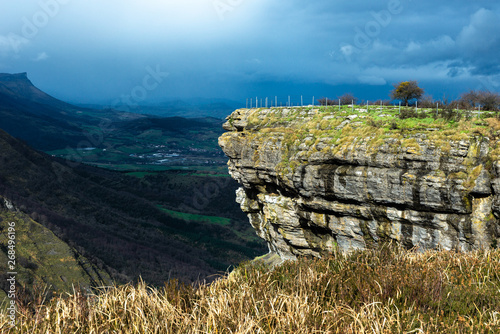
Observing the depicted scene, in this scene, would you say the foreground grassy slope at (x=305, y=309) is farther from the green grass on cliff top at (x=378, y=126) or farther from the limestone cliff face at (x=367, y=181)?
the green grass on cliff top at (x=378, y=126)

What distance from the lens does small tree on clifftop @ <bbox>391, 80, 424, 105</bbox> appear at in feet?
111

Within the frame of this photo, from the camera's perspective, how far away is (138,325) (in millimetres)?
5648

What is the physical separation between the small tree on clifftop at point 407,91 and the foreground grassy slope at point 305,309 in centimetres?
3051

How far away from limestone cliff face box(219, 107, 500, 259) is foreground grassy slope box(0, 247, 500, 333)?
15.6 meters

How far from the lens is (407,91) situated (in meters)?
34.2

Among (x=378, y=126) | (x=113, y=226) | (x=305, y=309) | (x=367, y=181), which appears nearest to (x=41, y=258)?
(x=367, y=181)

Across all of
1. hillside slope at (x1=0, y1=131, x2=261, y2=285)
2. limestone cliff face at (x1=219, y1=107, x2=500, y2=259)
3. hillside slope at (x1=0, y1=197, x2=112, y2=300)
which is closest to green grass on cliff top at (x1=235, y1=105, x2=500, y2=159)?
limestone cliff face at (x1=219, y1=107, x2=500, y2=259)

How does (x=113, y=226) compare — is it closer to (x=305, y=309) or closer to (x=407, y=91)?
(x=407, y=91)

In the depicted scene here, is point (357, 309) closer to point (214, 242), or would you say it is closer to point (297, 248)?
point (297, 248)

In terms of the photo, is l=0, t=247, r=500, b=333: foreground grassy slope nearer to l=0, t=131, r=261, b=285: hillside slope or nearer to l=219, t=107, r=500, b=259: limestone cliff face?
l=219, t=107, r=500, b=259: limestone cliff face

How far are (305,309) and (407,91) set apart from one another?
1354 inches

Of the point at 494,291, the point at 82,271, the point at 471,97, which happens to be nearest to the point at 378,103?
the point at 471,97

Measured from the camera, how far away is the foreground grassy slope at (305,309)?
5.32 metres

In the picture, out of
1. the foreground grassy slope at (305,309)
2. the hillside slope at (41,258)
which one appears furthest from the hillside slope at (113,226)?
the foreground grassy slope at (305,309)
